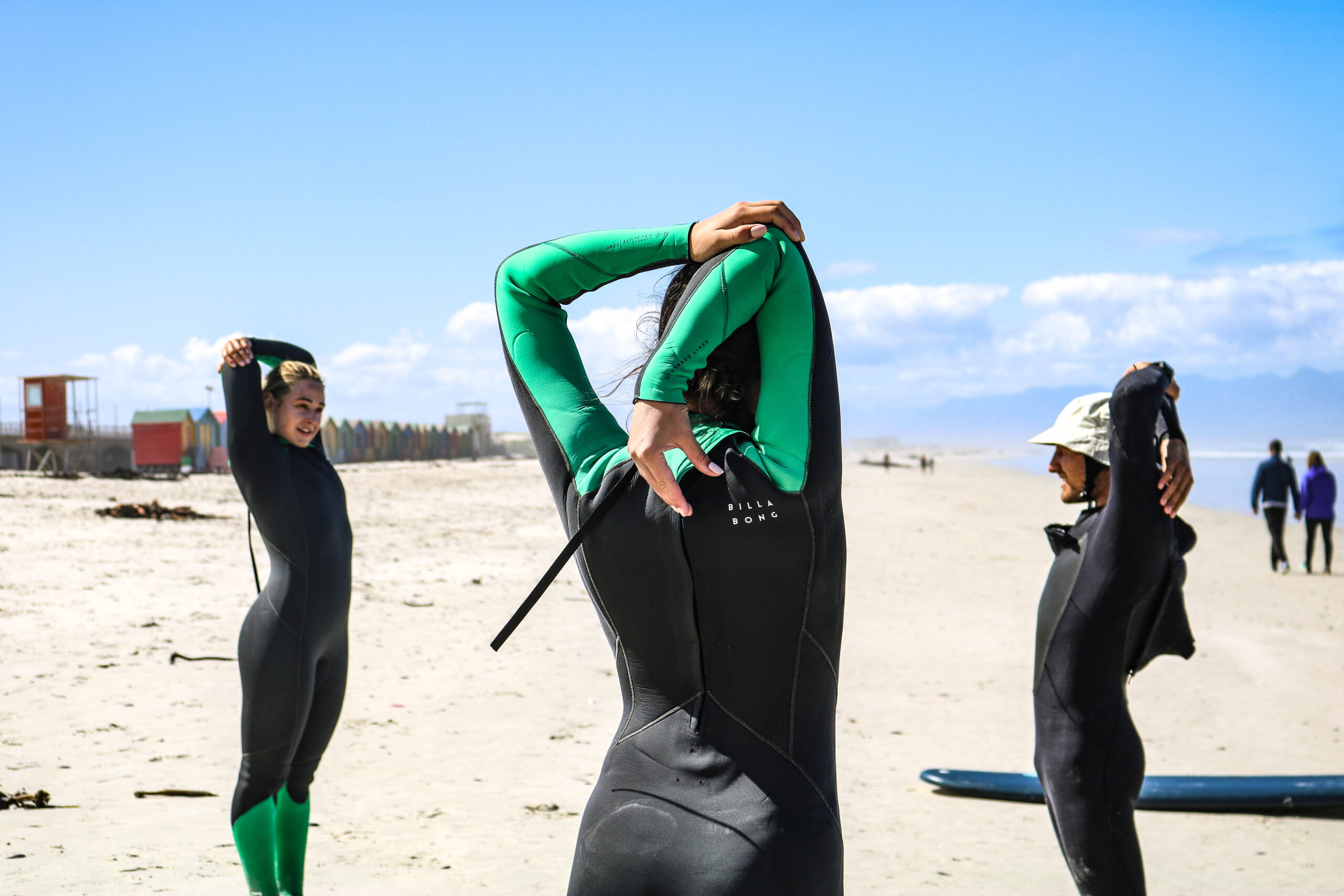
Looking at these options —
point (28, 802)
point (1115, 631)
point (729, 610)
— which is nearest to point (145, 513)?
point (28, 802)

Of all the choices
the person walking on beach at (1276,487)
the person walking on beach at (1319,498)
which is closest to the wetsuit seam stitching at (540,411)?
the person walking on beach at (1276,487)

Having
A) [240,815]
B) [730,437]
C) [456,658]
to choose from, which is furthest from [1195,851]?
[456,658]

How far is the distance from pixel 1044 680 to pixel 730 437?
210cm

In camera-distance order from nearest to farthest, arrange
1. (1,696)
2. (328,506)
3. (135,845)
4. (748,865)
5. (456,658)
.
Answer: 1. (748,865)
2. (328,506)
3. (135,845)
4. (1,696)
5. (456,658)

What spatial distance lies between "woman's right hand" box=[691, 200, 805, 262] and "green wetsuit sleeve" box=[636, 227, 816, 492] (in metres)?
0.01

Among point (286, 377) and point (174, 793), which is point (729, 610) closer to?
point (286, 377)

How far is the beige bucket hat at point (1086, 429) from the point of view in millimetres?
3363

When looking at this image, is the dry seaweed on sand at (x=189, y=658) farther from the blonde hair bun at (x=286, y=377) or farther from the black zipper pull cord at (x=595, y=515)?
the black zipper pull cord at (x=595, y=515)

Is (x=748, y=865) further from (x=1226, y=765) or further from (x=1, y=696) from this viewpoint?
(x=1, y=696)

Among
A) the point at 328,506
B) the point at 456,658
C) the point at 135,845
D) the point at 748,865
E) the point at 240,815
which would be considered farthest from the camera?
the point at 456,658

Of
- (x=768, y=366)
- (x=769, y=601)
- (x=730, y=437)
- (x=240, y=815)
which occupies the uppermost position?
(x=768, y=366)

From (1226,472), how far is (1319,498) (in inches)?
2200

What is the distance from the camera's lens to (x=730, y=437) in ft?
5.02

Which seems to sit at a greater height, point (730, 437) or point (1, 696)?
point (730, 437)
